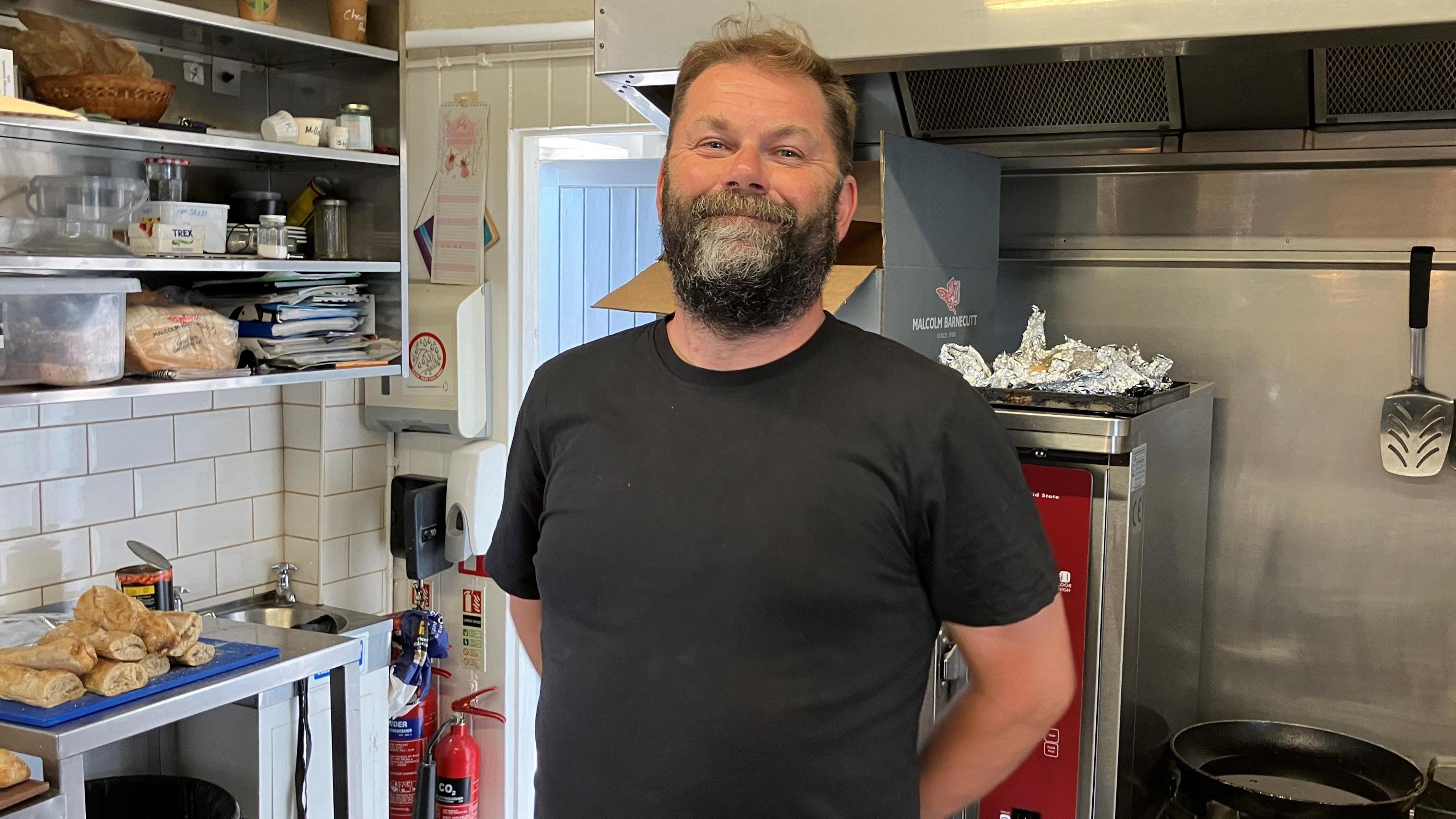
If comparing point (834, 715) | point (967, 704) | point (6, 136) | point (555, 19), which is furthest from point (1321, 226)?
point (6, 136)

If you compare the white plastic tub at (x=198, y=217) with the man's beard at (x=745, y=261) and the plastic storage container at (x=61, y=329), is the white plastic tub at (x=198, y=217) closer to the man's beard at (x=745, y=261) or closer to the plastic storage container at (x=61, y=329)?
the plastic storage container at (x=61, y=329)

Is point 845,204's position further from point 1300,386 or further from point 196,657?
point 196,657

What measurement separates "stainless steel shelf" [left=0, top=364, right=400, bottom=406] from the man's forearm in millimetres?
1759

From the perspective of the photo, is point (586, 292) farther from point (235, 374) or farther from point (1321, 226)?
point (1321, 226)

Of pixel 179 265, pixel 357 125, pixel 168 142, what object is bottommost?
pixel 179 265

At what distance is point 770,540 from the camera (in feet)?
4.22

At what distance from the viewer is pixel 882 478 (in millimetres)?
1300

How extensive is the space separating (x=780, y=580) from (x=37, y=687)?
148cm

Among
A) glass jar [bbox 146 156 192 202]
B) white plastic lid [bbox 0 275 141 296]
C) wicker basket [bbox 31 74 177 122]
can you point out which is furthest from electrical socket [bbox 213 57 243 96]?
white plastic lid [bbox 0 275 141 296]

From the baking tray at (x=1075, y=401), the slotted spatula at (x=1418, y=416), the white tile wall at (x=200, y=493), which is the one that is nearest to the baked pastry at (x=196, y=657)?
the white tile wall at (x=200, y=493)

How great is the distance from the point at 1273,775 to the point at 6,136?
270cm

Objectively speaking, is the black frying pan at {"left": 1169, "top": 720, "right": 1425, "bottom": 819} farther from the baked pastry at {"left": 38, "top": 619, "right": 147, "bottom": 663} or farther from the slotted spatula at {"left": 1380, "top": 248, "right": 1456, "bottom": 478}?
the baked pastry at {"left": 38, "top": 619, "right": 147, "bottom": 663}

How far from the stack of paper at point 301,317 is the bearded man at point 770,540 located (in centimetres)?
156

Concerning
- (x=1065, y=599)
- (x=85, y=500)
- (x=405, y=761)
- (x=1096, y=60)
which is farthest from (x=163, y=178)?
(x=1065, y=599)
